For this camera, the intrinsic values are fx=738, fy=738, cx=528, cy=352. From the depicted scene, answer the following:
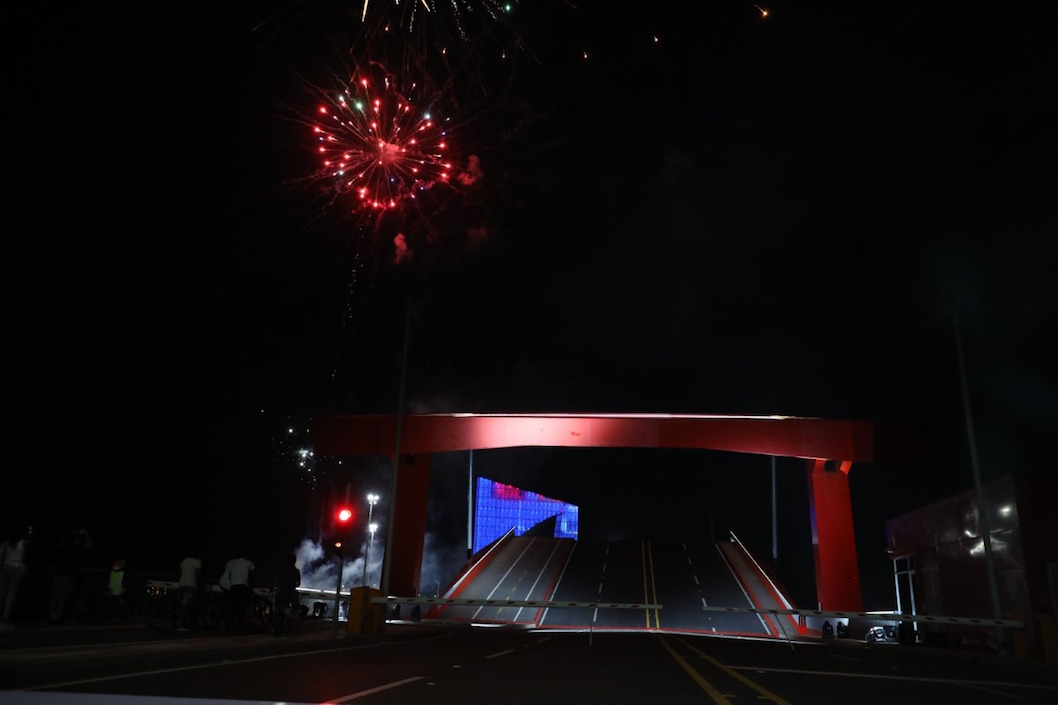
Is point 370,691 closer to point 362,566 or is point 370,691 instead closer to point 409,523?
point 409,523

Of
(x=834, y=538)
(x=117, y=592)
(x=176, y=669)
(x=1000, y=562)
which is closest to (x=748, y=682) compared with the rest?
(x=176, y=669)

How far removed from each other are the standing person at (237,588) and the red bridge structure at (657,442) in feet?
53.3

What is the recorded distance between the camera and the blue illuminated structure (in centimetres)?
8062

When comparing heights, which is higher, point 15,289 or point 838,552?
point 15,289

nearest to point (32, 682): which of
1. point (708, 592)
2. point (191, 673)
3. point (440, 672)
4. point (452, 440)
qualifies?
point (191, 673)

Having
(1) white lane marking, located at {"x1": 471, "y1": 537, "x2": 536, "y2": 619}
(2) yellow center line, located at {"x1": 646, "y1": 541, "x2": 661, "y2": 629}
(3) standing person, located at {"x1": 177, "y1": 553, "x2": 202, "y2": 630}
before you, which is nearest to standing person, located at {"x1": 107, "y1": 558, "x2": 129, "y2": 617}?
(3) standing person, located at {"x1": 177, "y1": 553, "x2": 202, "y2": 630}

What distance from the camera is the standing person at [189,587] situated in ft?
49.3

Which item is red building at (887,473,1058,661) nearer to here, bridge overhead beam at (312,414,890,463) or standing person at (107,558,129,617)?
bridge overhead beam at (312,414,890,463)

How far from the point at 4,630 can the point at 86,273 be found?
14.4 meters

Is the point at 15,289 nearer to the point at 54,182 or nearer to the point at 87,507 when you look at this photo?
the point at 54,182

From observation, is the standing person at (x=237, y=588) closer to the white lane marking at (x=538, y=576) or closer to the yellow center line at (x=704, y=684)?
the yellow center line at (x=704, y=684)

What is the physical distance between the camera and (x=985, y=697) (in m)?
9.07

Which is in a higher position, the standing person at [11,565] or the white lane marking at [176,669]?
the standing person at [11,565]

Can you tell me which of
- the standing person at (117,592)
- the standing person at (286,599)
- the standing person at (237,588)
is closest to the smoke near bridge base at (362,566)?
the standing person at (117,592)
